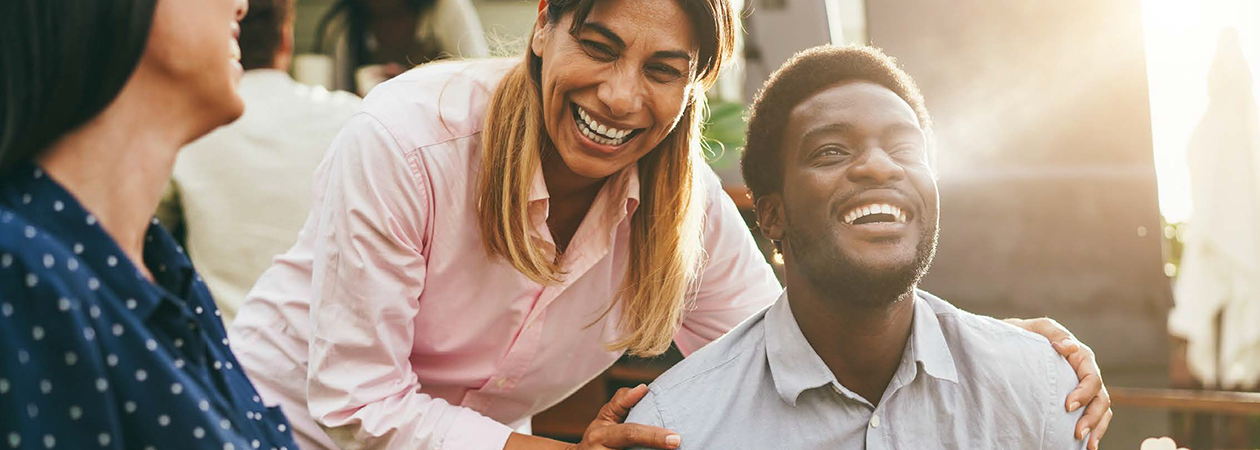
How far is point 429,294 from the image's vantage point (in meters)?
2.14

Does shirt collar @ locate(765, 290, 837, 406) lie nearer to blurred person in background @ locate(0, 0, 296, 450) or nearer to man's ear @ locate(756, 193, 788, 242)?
man's ear @ locate(756, 193, 788, 242)

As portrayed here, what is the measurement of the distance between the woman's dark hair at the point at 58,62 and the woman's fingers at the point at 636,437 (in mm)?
1101

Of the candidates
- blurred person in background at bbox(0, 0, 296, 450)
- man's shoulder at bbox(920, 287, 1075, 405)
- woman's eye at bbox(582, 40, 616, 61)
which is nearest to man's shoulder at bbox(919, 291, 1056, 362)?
man's shoulder at bbox(920, 287, 1075, 405)

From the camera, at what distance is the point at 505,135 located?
2.06 metres

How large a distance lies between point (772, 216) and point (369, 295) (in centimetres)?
78

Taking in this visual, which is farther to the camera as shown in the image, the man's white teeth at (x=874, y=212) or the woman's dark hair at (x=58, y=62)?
the man's white teeth at (x=874, y=212)

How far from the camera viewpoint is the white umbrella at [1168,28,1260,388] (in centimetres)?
379

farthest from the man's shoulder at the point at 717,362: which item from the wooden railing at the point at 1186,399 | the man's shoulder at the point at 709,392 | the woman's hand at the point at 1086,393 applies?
the wooden railing at the point at 1186,399

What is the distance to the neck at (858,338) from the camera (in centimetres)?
→ 202

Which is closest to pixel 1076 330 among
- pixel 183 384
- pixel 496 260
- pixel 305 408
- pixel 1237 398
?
pixel 1237 398

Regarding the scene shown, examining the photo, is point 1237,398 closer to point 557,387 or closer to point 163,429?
point 557,387

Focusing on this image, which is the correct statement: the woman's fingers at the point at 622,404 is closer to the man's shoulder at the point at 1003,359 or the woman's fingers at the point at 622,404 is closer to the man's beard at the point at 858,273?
the man's beard at the point at 858,273

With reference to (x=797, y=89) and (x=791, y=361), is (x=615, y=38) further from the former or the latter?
(x=791, y=361)

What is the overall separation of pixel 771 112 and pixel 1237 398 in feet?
7.82
